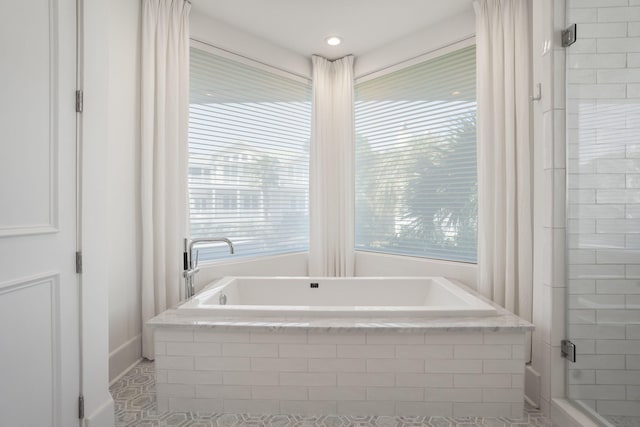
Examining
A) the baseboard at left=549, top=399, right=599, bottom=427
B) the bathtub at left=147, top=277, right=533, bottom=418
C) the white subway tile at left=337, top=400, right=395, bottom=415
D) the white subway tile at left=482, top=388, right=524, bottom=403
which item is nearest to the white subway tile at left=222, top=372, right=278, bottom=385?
the bathtub at left=147, top=277, right=533, bottom=418

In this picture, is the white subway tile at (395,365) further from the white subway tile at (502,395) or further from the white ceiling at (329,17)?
the white ceiling at (329,17)

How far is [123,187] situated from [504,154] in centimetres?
254

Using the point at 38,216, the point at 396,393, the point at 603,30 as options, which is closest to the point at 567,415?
the point at 396,393

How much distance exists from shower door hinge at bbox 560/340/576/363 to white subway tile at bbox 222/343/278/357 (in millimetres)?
1444

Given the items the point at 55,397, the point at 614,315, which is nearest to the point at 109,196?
the point at 55,397

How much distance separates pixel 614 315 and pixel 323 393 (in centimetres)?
139

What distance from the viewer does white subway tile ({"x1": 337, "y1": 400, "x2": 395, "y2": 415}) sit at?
1708 millimetres

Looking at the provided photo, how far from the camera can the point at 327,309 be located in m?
1.86

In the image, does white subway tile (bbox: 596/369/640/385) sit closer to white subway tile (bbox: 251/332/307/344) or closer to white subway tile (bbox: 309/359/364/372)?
white subway tile (bbox: 309/359/364/372)

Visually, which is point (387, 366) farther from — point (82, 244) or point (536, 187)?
point (82, 244)

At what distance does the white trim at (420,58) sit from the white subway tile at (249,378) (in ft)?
8.90

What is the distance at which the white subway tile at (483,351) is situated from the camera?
167 centimetres

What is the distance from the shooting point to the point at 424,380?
1697 millimetres

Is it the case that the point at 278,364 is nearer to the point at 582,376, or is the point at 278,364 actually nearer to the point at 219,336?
the point at 219,336
